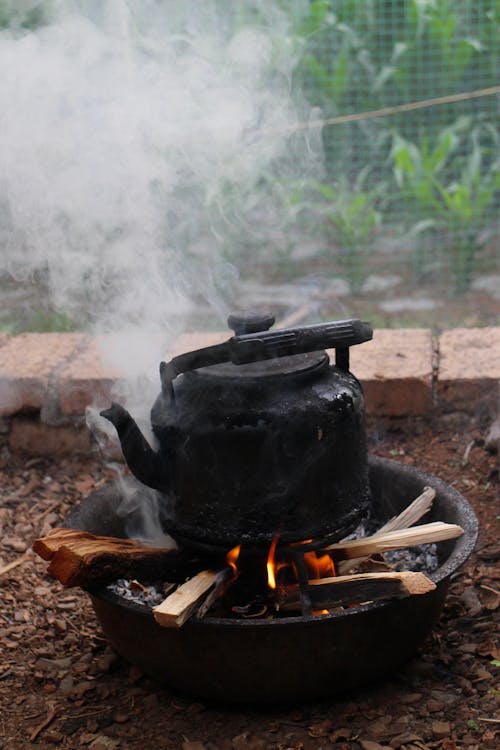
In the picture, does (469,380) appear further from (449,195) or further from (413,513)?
(449,195)

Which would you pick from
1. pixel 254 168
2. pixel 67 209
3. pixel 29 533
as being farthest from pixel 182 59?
pixel 29 533

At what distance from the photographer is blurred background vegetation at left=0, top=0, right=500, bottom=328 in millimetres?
6641

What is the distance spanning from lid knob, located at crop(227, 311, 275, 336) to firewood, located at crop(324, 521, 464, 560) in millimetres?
685

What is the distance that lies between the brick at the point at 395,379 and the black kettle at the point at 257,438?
1.39m

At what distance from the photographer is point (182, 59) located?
4.19 m

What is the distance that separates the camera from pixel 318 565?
109 inches

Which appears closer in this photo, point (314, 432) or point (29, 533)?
point (314, 432)

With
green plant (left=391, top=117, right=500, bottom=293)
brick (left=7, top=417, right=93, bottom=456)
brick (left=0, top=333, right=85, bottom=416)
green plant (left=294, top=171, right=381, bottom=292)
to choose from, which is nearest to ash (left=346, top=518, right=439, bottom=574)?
brick (left=7, top=417, right=93, bottom=456)

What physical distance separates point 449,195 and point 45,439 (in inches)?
161

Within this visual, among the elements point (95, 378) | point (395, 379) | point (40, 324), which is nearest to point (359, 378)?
point (395, 379)

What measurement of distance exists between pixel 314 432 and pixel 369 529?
98 centimetres

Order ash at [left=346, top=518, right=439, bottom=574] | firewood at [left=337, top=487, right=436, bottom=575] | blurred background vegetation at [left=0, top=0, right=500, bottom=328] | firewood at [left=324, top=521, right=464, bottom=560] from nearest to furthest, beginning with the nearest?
firewood at [left=324, top=521, right=464, bottom=560], firewood at [left=337, top=487, right=436, bottom=575], ash at [left=346, top=518, right=439, bottom=574], blurred background vegetation at [left=0, top=0, right=500, bottom=328]

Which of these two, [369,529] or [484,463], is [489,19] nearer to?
[484,463]

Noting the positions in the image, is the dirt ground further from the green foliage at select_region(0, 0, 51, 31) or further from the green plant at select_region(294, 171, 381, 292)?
the green plant at select_region(294, 171, 381, 292)
